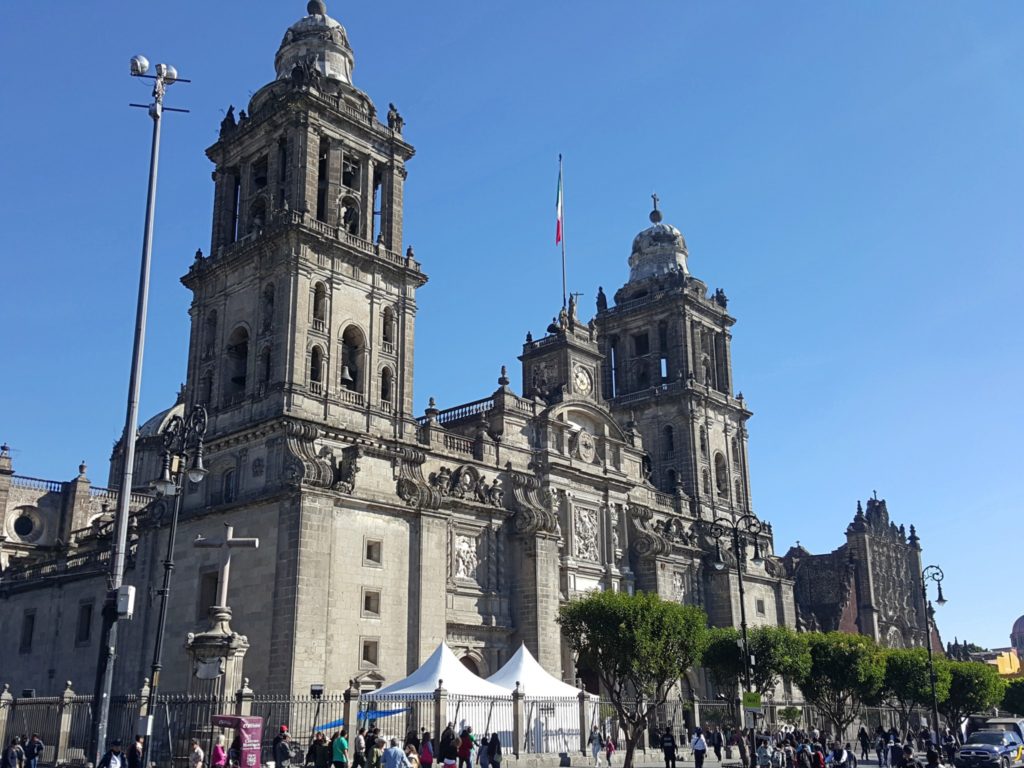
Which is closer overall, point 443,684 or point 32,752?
point 32,752

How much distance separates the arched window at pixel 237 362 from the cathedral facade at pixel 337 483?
10 cm

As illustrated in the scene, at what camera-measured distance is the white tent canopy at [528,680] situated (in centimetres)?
3291

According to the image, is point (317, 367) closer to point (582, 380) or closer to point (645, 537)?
point (582, 380)

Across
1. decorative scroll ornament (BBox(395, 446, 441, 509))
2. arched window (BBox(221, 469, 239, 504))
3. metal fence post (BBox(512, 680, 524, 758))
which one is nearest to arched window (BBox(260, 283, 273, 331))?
arched window (BBox(221, 469, 239, 504))

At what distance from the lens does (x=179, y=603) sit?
39.4 meters

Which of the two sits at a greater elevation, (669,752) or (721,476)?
(721,476)

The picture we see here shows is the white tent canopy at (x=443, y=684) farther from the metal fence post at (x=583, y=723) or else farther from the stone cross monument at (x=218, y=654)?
the stone cross monument at (x=218, y=654)

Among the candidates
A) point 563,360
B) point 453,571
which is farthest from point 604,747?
point 563,360

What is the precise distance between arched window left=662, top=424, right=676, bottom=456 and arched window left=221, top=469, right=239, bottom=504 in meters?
32.1

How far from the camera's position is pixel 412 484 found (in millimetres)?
40906

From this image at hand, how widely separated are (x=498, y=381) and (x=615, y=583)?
12.3 meters

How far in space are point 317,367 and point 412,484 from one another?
6.13m

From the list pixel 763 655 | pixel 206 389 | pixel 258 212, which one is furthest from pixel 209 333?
pixel 763 655

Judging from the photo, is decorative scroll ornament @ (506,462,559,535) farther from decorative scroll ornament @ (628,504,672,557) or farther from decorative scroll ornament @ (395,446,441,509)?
decorative scroll ornament @ (628,504,672,557)
